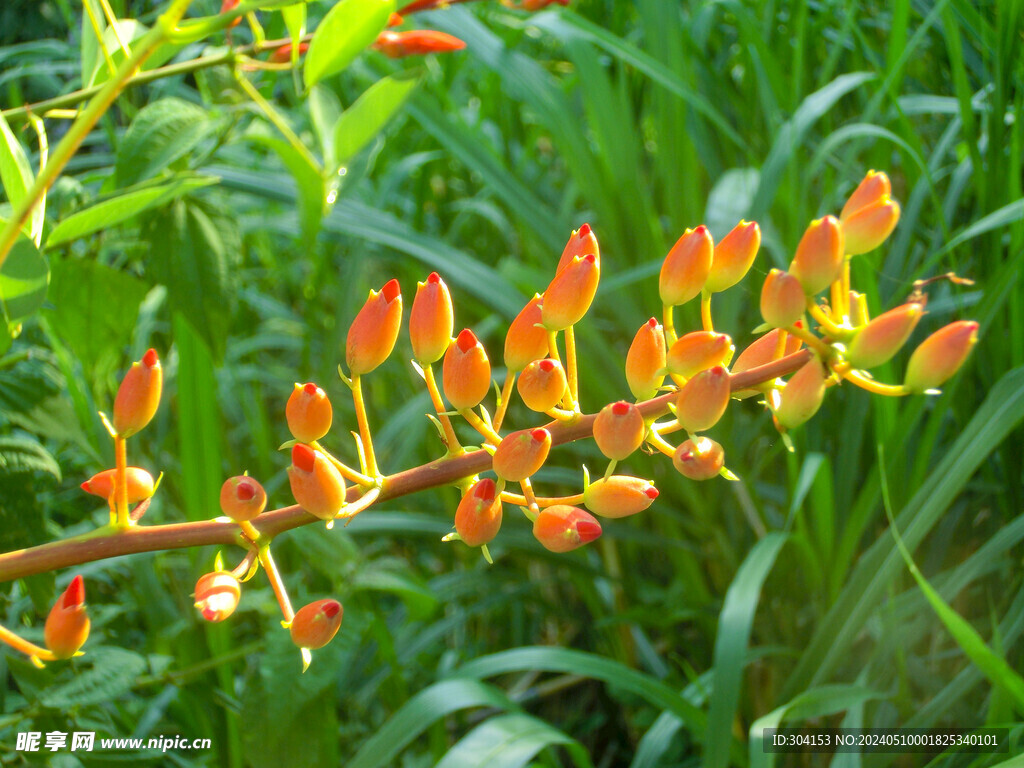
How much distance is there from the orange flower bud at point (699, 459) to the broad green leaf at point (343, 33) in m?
0.27

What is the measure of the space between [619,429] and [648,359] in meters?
0.04

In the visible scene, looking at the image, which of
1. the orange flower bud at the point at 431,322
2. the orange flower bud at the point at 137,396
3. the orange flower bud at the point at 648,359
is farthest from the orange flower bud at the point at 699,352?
the orange flower bud at the point at 137,396

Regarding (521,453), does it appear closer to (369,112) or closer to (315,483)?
(315,483)

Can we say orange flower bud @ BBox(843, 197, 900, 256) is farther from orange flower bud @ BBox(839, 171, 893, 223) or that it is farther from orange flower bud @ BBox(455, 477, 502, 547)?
orange flower bud @ BBox(455, 477, 502, 547)

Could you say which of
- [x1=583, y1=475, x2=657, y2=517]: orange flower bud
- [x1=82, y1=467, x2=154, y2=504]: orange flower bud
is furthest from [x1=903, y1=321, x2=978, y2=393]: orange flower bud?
[x1=82, y1=467, x2=154, y2=504]: orange flower bud

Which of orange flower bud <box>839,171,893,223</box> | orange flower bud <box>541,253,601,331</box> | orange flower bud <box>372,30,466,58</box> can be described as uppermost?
orange flower bud <box>372,30,466,58</box>

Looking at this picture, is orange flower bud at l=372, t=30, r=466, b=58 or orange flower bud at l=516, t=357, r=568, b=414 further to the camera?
orange flower bud at l=372, t=30, r=466, b=58

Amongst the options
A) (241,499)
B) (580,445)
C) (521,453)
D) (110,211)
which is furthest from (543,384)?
(580,445)

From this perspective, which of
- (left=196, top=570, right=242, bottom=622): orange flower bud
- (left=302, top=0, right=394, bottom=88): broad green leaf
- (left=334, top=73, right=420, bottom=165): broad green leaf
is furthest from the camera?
(left=334, top=73, right=420, bottom=165): broad green leaf

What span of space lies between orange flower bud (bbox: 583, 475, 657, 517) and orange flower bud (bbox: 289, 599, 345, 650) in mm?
122

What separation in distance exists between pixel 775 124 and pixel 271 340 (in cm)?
86

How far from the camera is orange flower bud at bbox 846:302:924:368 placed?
1.05 ft

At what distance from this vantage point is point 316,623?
348 millimetres

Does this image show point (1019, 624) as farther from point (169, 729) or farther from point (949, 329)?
point (169, 729)
